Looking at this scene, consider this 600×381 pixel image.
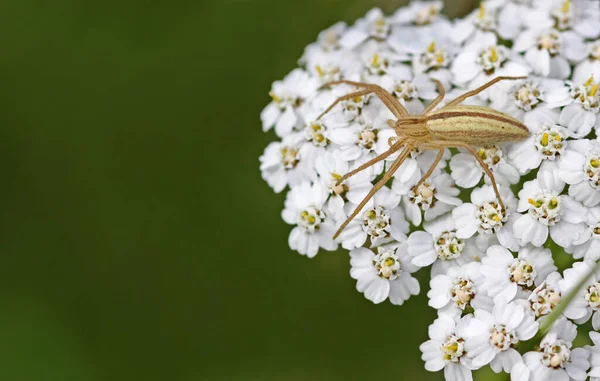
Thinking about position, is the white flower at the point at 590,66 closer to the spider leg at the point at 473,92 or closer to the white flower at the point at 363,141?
the spider leg at the point at 473,92

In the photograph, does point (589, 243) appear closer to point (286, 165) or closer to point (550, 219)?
point (550, 219)

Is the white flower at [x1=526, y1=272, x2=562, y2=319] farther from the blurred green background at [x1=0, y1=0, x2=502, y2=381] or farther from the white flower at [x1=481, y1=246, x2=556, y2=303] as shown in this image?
the blurred green background at [x1=0, y1=0, x2=502, y2=381]

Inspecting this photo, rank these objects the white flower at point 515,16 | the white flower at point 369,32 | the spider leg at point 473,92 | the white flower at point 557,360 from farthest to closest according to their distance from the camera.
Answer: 1. the white flower at point 369,32
2. the white flower at point 515,16
3. the spider leg at point 473,92
4. the white flower at point 557,360

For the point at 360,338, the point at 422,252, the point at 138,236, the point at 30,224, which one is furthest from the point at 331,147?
the point at 30,224

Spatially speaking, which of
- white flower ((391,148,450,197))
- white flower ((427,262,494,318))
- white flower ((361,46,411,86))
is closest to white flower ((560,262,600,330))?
white flower ((427,262,494,318))

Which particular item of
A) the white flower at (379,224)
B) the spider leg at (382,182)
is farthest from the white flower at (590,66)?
the white flower at (379,224)

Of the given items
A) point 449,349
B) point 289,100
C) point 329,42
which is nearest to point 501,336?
point 449,349

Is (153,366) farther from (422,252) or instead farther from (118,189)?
(422,252)
